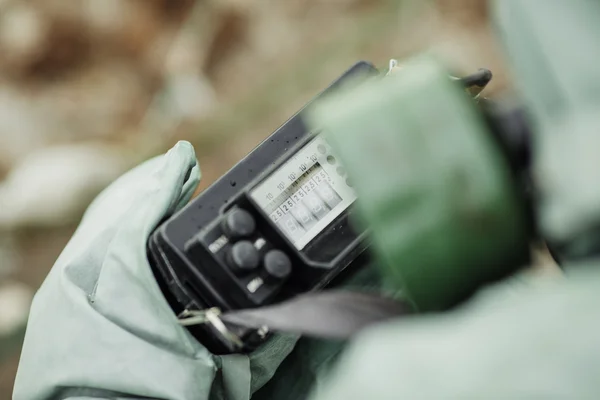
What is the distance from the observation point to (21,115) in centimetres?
153

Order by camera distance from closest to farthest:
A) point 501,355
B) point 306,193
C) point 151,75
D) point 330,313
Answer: point 501,355, point 330,313, point 306,193, point 151,75

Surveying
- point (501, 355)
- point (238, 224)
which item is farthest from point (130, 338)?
point (501, 355)

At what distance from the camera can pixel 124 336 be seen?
0.45m

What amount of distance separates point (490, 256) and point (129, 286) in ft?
0.86

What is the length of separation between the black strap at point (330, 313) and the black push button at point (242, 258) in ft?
0.15

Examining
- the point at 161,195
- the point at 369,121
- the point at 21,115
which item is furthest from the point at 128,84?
the point at 369,121

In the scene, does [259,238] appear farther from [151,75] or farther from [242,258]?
[151,75]

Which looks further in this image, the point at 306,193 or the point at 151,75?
the point at 151,75

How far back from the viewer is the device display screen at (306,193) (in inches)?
19.1

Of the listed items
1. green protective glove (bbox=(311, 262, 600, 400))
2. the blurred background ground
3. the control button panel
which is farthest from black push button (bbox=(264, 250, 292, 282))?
the blurred background ground

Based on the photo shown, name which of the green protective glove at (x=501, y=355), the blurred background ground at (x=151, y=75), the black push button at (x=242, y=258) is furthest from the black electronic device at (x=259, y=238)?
the blurred background ground at (x=151, y=75)

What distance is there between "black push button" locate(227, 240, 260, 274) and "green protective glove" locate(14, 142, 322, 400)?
60 millimetres

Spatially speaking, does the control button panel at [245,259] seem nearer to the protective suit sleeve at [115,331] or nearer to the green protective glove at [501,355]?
the protective suit sleeve at [115,331]

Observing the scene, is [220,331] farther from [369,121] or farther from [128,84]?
[128,84]
